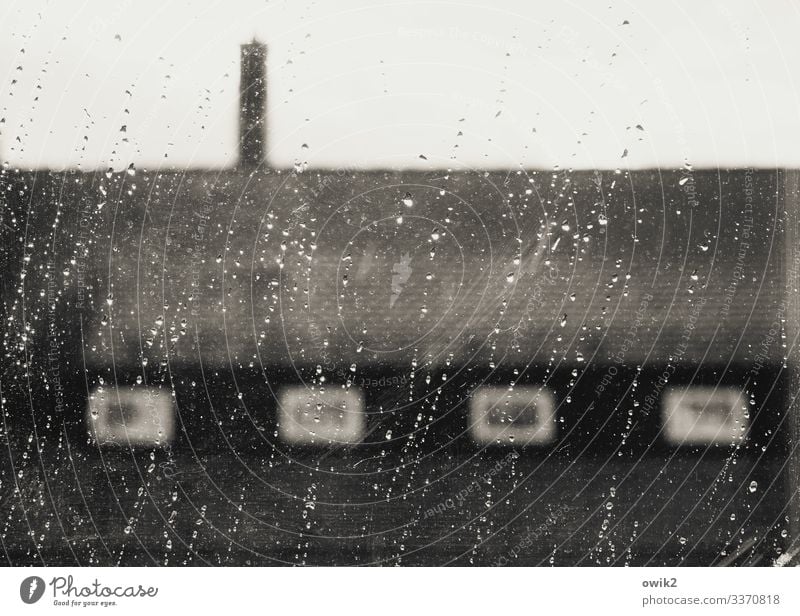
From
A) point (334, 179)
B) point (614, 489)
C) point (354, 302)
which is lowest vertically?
point (614, 489)

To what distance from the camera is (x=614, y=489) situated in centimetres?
60

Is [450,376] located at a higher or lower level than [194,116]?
lower

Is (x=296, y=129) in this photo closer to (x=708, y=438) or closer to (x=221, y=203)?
(x=221, y=203)

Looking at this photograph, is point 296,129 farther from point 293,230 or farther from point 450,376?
point 450,376

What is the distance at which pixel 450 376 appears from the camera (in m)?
0.61

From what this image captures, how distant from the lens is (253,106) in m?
0.60

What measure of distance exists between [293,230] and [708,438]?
0.40 metres

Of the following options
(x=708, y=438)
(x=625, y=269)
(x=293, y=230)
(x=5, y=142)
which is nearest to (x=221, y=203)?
(x=293, y=230)

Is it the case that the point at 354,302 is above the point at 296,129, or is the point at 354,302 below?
below

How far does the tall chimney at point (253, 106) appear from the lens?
60 cm

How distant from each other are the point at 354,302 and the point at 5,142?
332 mm

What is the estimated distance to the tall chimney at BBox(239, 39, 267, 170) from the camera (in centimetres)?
60

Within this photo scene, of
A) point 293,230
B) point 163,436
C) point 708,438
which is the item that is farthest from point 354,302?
point 708,438

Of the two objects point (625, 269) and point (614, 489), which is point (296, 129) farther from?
point (614, 489)
